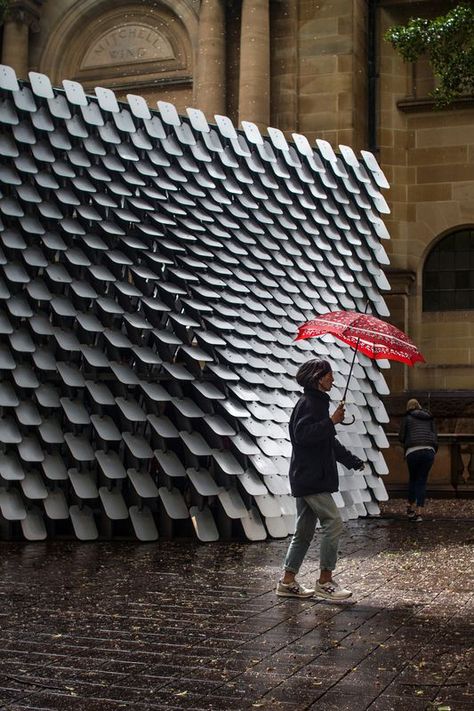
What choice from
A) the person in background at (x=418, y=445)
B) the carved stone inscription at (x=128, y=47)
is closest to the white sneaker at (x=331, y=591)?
the person in background at (x=418, y=445)

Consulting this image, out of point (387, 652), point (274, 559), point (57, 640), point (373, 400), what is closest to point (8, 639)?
point (57, 640)

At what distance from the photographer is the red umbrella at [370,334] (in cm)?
1191

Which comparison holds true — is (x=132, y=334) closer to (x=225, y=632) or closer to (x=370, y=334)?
(x=370, y=334)

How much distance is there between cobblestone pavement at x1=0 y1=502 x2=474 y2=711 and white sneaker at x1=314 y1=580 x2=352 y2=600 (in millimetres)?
96

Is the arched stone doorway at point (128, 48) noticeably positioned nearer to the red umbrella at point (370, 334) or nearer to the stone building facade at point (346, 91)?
the stone building facade at point (346, 91)

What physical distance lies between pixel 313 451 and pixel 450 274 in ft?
63.4

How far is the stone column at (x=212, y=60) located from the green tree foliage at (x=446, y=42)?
8.38 metres

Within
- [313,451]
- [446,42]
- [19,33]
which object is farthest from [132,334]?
[19,33]

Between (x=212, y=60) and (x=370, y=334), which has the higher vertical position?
(x=212, y=60)

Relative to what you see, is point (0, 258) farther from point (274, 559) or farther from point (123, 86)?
point (123, 86)

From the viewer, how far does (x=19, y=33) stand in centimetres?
2991

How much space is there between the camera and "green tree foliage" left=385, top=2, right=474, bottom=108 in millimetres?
19016

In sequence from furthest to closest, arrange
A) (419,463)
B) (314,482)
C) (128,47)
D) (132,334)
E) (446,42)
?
(128,47)
(446,42)
(419,463)
(132,334)
(314,482)

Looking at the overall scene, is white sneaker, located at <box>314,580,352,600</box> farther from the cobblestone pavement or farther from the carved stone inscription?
the carved stone inscription
